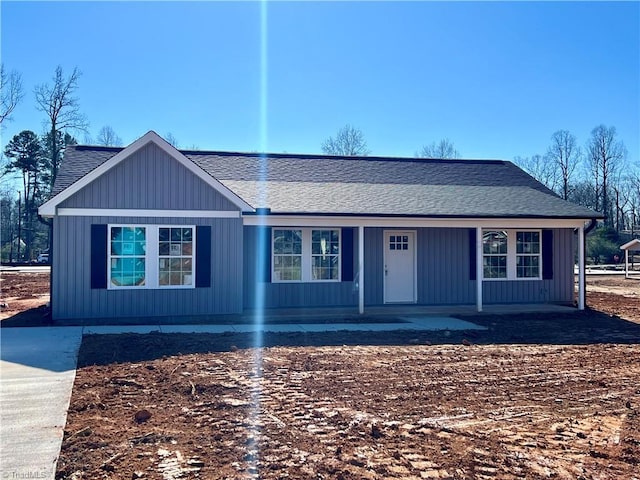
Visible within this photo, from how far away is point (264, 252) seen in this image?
544 inches

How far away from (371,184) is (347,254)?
114 inches

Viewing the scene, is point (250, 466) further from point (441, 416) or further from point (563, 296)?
point (563, 296)

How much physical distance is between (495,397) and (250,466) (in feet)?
10.8

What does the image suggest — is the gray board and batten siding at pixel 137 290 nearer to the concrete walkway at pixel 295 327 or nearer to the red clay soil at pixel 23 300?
the concrete walkway at pixel 295 327

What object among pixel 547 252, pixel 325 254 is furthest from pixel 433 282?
pixel 547 252

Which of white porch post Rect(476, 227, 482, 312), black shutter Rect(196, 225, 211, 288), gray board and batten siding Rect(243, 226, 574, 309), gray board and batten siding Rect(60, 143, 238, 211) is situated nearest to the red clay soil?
gray board and batten siding Rect(60, 143, 238, 211)

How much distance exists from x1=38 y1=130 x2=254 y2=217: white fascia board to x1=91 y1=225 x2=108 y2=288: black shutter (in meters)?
0.85

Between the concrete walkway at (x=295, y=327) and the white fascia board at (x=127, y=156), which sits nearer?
the concrete walkway at (x=295, y=327)

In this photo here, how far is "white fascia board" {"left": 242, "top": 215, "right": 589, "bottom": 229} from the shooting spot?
12.7 metres

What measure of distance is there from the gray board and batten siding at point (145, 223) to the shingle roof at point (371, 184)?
3.71 feet

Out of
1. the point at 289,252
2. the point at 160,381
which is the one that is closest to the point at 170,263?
the point at 289,252

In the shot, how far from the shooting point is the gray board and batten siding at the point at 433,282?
45.8 ft

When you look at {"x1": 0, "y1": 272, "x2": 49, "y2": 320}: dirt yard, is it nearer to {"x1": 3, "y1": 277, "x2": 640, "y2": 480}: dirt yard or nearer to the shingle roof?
the shingle roof

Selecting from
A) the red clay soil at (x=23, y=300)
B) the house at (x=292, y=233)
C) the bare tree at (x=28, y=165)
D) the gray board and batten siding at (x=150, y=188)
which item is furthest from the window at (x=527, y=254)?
the bare tree at (x=28, y=165)
